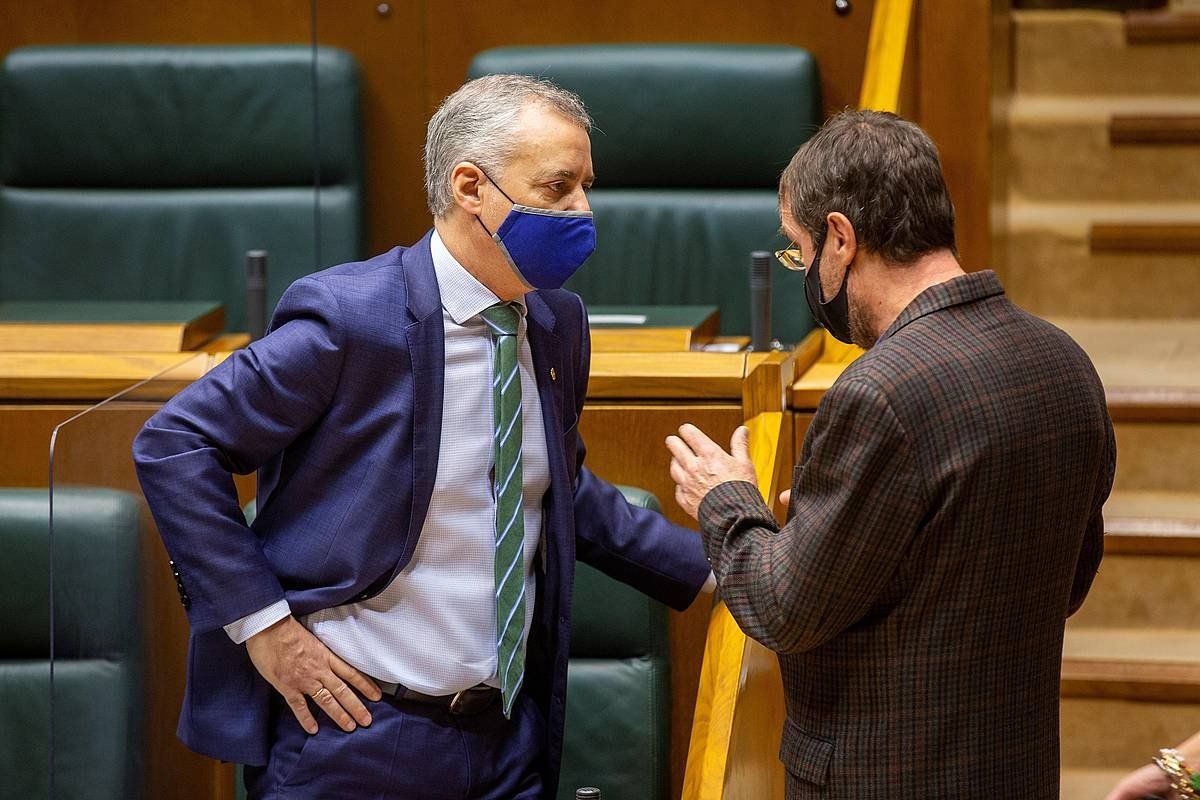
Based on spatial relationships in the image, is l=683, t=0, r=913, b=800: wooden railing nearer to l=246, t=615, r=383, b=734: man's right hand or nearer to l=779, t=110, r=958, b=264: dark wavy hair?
l=246, t=615, r=383, b=734: man's right hand

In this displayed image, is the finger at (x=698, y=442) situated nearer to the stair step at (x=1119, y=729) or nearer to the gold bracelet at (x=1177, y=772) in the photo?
the gold bracelet at (x=1177, y=772)

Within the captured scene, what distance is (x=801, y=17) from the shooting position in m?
3.08

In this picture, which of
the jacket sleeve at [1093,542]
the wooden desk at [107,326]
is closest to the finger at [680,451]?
the jacket sleeve at [1093,542]

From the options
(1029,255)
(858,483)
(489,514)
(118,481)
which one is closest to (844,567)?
(858,483)

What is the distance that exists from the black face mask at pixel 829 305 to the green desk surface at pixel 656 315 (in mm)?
864

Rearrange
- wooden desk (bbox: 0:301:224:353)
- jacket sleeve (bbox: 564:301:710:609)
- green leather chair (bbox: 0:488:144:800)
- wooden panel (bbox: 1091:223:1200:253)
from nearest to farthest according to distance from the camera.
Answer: green leather chair (bbox: 0:488:144:800), jacket sleeve (bbox: 564:301:710:609), wooden desk (bbox: 0:301:224:353), wooden panel (bbox: 1091:223:1200:253)

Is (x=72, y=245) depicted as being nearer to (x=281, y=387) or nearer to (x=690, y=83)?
(x=690, y=83)

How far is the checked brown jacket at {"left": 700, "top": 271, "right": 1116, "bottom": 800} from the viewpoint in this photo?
1341 millimetres

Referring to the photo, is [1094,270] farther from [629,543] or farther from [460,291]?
[460,291]

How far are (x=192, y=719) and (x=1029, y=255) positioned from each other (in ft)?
6.31

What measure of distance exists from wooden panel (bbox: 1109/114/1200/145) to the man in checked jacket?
5.66ft

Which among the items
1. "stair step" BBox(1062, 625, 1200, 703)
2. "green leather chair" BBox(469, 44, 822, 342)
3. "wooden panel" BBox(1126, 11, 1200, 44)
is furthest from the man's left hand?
"wooden panel" BBox(1126, 11, 1200, 44)

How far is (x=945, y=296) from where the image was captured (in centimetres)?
141

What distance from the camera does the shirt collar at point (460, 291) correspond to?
1.62m
